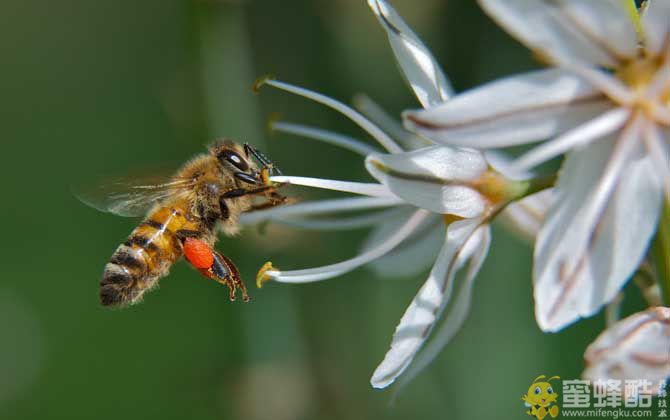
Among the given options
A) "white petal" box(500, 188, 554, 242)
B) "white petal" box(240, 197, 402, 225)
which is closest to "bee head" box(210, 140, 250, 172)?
"white petal" box(240, 197, 402, 225)

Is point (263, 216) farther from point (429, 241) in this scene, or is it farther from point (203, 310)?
point (203, 310)

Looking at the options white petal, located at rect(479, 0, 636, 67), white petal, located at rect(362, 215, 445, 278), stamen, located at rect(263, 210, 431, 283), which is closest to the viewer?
white petal, located at rect(479, 0, 636, 67)

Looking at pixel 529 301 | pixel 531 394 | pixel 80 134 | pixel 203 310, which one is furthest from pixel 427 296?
pixel 80 134

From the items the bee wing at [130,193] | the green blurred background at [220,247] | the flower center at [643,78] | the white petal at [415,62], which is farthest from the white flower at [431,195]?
the green blurred background at [220,247]

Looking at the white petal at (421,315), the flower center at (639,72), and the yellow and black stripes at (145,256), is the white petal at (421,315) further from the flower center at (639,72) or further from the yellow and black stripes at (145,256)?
the yellow and black stripes at (145,256)

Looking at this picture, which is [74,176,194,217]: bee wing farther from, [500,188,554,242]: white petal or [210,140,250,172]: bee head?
[500,188,554,242]: white petal

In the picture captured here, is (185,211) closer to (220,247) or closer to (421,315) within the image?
(421,315)
